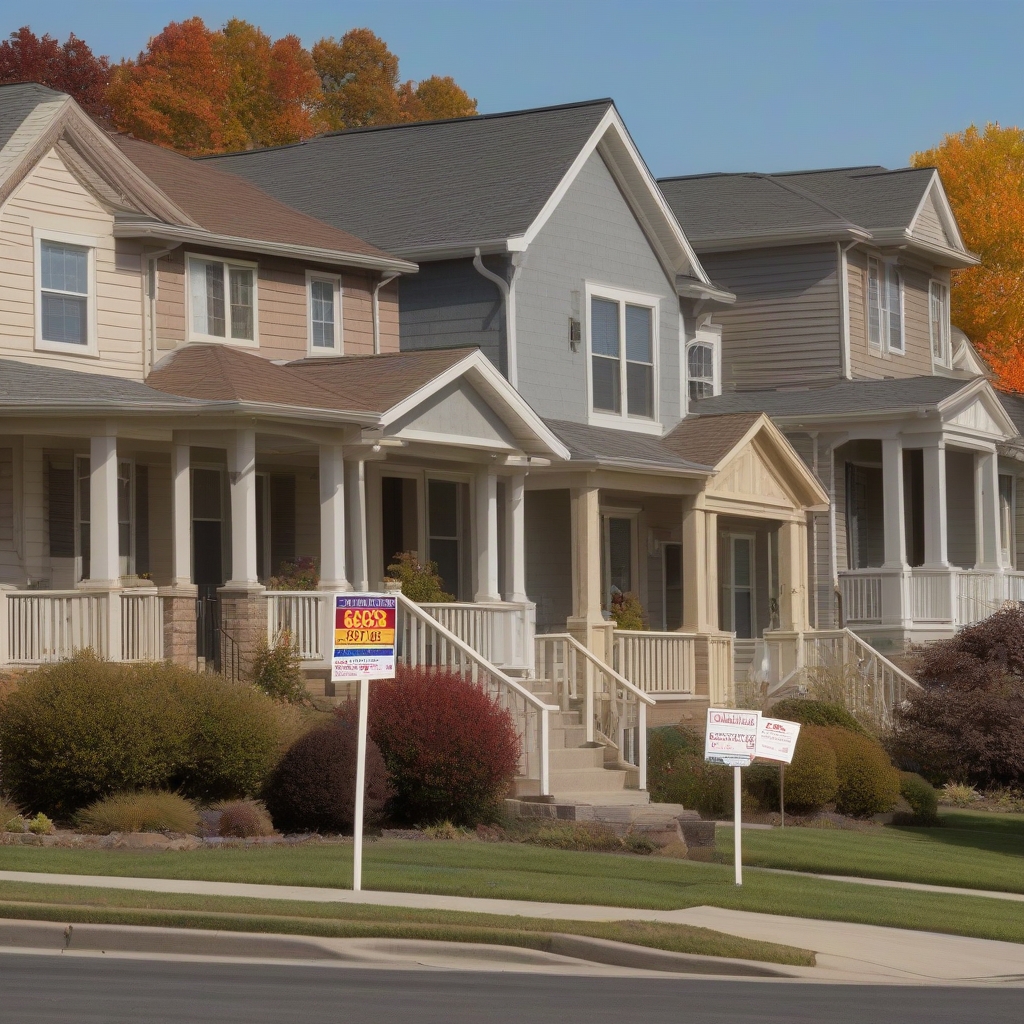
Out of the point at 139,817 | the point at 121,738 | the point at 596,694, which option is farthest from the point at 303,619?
the point at 139,817

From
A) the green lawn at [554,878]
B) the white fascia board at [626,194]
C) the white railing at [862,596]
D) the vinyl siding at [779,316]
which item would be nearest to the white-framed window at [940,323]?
the vinyl siding at [779,316]

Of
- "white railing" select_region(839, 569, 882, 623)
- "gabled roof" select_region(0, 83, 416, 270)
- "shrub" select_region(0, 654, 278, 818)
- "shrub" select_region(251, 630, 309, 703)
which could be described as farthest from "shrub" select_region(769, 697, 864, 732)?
"shrub" select_region(0, 654, 278, 818)

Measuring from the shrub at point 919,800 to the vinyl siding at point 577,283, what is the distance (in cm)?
799

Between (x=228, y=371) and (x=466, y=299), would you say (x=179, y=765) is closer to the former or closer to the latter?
(x=228, y=371)

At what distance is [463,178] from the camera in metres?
30.4

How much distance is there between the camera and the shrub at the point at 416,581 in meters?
24.1

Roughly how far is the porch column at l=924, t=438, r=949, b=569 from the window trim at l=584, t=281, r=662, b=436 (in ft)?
16.0

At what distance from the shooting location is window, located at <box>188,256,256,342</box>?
2570 centimetres

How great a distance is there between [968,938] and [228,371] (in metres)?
11.9

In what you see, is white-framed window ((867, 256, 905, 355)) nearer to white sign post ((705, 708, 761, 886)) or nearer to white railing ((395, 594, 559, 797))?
white railing ((395, 594, 559, 797))

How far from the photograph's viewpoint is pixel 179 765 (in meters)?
19.1

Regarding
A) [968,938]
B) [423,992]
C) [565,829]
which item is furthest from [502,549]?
[423,992]

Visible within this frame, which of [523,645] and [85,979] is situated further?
[523,645]

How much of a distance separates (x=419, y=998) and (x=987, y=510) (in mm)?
25067
